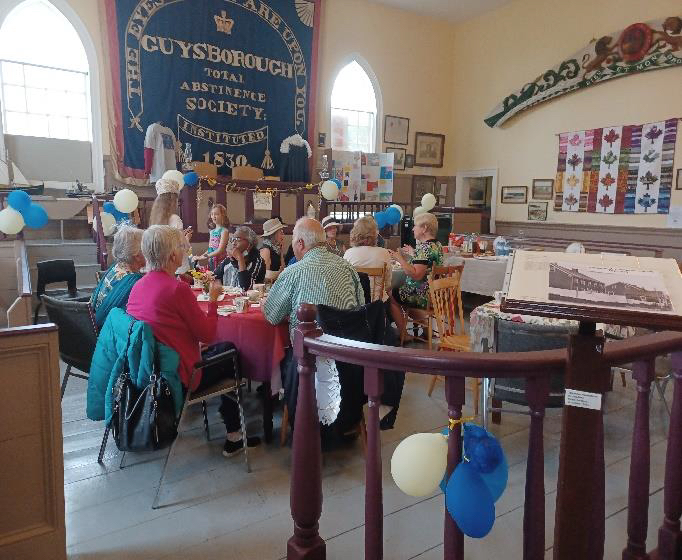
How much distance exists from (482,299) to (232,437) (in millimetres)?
5133

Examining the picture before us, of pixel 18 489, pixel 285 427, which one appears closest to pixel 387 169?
pixel 285 427

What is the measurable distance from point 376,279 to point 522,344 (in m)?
1.52

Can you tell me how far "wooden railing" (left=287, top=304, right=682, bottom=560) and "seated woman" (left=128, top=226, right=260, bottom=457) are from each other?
43.9 inches

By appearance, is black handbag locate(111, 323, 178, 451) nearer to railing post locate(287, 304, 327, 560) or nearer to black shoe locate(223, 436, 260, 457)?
black shoe locate(223, 436, 260, 457)

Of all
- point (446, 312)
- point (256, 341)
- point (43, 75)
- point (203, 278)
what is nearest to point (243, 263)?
point (203, 278)

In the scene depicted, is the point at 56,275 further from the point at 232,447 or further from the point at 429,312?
the point at 429,312

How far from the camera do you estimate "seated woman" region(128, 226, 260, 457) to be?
237 cm

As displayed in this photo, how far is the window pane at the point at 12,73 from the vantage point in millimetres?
6855

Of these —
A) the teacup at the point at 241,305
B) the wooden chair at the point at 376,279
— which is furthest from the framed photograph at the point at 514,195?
the teacup at the point at 241,305

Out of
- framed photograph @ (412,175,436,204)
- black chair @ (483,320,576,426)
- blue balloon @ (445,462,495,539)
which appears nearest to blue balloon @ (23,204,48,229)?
black chair @ (483,320,576,426)

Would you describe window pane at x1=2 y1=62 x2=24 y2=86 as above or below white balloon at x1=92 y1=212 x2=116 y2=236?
above

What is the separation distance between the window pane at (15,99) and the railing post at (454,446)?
25.9ft

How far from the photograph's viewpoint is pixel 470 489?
3.85 feet

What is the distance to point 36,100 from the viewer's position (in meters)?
7.14
